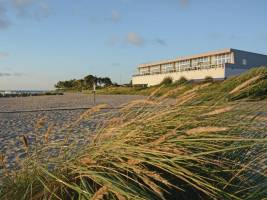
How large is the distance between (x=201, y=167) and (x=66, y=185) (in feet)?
1.74

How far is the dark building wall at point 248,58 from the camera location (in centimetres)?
5134

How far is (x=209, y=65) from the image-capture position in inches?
1970

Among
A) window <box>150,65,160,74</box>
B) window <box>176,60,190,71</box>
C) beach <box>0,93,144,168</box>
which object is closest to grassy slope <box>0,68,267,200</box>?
beach <box>0,93,144,168</box>

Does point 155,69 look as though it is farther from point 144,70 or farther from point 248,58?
point 248,58

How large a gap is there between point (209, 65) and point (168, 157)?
49.8 meters

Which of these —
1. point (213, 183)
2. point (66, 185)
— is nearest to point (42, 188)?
point (66, 185)

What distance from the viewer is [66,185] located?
1531 mm

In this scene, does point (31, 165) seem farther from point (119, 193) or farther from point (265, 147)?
point (265, 147)

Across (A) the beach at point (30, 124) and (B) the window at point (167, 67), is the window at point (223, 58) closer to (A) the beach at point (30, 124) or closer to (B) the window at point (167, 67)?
(B) the window at point (167, 67)

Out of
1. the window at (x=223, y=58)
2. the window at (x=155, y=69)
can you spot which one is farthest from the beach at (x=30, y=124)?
the window at (x=155, y=69)

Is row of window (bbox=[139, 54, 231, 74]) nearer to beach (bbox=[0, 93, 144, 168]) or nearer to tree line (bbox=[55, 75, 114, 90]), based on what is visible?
tree line (bbox=[55, 75, 114, 90])

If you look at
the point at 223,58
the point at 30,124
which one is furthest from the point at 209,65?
the point at 30,124

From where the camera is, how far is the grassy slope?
4.48ft

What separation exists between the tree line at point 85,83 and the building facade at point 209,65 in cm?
729
